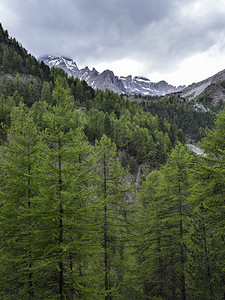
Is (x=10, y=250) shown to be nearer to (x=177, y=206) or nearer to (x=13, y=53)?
(x=177, y=206)

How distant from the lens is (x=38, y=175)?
8.21 meters

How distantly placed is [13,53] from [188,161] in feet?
361

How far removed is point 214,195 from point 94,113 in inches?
2121

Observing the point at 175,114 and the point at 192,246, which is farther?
the point at 175,114

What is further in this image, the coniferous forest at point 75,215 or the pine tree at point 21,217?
the pine tree at point 21,217

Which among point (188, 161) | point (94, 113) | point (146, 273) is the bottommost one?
point (146, 273)

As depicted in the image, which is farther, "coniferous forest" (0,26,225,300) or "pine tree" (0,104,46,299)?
→ "pine tree" (0,104,46,299)

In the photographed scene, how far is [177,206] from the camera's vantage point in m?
13.7

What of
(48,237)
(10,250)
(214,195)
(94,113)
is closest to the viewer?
(48,237)

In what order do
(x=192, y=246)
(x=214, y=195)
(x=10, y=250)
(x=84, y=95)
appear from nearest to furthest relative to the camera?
1. (x=10, y=250)
2. (x=192, y=246)
3. (x=214, y=195)
4. (x=84, y=95)

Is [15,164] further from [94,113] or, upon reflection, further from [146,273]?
[94,113]

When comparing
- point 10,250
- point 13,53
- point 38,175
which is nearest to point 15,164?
point 38,175

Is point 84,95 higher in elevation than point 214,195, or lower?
higher

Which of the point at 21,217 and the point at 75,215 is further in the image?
the point at 21,217
